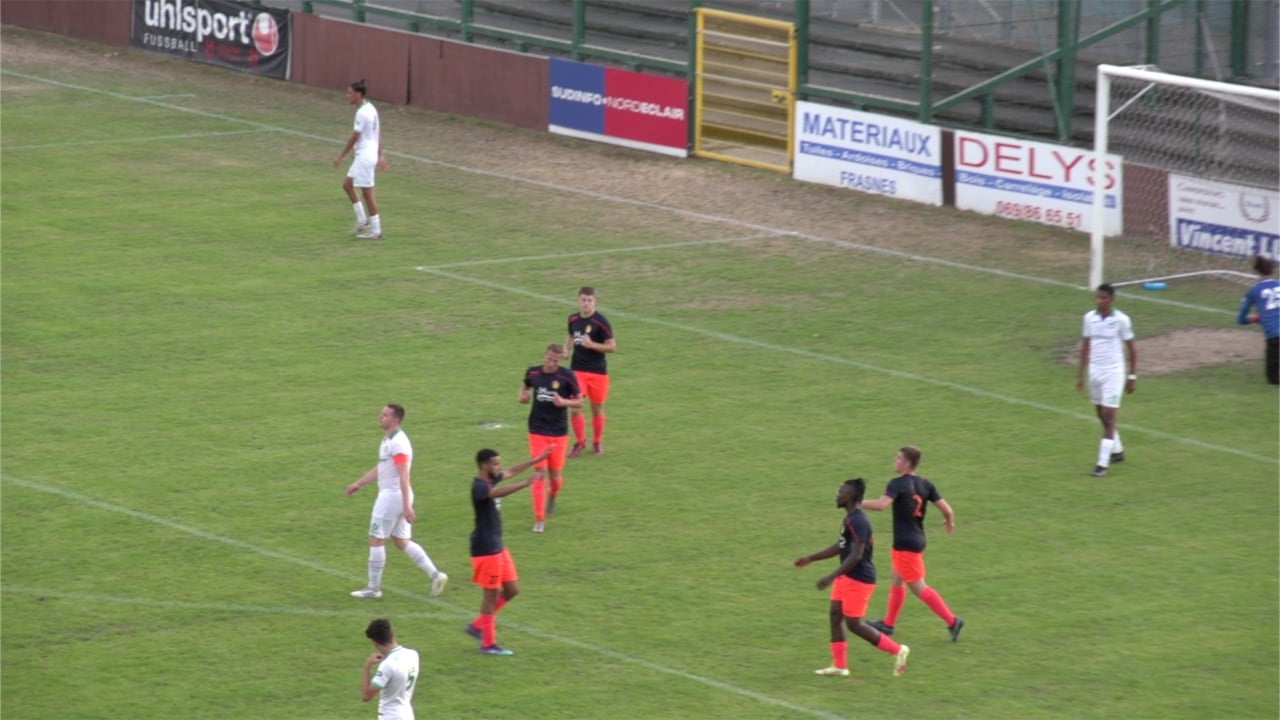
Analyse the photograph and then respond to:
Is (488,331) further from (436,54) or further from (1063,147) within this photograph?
(436,54)

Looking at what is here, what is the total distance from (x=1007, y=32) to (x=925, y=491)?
66.6 feet

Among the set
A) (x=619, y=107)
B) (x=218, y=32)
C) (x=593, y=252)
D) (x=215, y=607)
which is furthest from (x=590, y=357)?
(x=218, y=32)

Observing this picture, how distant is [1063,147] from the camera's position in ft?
100

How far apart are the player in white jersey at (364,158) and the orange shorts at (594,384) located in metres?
9.87

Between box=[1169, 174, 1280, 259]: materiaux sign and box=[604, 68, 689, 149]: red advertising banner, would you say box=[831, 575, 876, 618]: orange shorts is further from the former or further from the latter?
box=[604, 68, 689, 149]: red advertising banner

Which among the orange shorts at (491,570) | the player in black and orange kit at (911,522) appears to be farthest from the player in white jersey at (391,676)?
the player in black and orange kit at (911,522)

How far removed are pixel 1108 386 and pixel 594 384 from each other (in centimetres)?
544

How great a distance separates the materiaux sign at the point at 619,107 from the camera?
35.7 meters

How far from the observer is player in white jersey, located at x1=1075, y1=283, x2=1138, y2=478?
1989 cm

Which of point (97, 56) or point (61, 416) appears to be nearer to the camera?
point (61, 416)

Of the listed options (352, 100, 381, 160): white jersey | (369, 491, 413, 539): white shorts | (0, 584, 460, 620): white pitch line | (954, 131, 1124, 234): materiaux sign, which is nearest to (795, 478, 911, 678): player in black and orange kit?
(0, 584, 460, 620): white pitch line

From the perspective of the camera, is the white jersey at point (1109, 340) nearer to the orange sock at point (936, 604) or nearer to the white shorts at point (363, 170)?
the orange sock at point (936, 604)

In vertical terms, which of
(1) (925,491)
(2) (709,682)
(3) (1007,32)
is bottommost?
(2) (709,682)

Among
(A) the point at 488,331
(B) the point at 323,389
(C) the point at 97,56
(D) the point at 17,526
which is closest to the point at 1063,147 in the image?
(A) the point at 488,331
